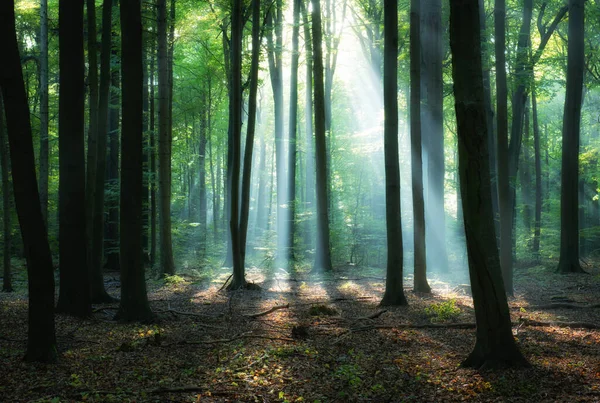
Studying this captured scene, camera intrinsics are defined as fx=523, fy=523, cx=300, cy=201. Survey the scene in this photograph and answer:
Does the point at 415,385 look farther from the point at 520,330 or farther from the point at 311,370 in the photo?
the point at 520,330

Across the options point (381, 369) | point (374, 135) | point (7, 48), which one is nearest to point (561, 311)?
point (381, 369)

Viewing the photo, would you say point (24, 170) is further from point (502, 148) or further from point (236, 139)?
point (502, 148)

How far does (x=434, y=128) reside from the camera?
1689cm

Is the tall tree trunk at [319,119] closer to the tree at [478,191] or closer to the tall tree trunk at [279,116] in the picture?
the tall tree trunk at [279,116]

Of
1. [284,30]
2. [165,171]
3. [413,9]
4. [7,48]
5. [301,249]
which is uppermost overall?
[284,30]

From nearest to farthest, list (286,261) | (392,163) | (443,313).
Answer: (443,313) < (392,163) < (286,261)

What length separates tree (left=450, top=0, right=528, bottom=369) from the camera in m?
5.81

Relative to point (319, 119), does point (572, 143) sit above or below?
below

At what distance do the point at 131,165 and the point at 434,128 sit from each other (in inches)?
429

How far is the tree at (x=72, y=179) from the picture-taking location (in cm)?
906

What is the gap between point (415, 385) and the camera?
5684 mm

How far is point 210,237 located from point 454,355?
1014 inches

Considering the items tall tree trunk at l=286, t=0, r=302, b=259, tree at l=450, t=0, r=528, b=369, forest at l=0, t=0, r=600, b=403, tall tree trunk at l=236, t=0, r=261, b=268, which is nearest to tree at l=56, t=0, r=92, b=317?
forest at l=0, t=0, r=600, b=403

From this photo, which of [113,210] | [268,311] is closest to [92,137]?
[268,311]
